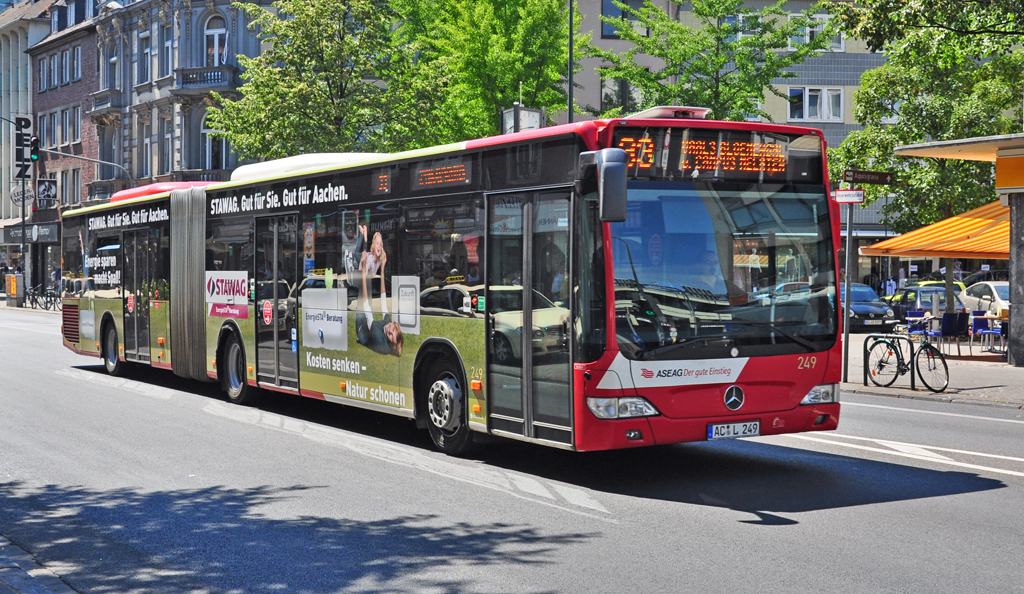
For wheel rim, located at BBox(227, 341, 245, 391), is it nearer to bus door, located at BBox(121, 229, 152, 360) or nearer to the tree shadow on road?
Result: bus door, located at BBox(121, 229, 152, 360)

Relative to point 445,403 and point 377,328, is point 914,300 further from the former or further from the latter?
point 445,403

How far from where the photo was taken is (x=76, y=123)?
63.6m

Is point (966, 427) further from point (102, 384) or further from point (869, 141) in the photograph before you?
point (869, 141)

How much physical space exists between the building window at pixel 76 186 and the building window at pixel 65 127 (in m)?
1.87

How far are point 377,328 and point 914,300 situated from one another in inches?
1131

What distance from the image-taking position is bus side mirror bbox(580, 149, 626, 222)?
25.9ft

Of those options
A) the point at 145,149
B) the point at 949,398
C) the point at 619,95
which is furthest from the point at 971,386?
the point at 145,149

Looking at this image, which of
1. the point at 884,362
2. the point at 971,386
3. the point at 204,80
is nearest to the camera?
the point at 971,386

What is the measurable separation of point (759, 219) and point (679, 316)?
3.40ft

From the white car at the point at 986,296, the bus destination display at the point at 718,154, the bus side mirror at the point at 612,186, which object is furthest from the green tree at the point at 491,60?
the bus side mirror at the point at 612,186

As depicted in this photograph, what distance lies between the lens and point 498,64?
32.2m

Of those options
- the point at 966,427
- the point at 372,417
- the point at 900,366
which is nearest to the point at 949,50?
the point at 900,366

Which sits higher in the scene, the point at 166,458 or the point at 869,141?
the point at 869,141

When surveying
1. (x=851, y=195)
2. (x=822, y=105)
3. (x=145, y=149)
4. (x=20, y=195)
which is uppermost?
(x=822, y=105)
